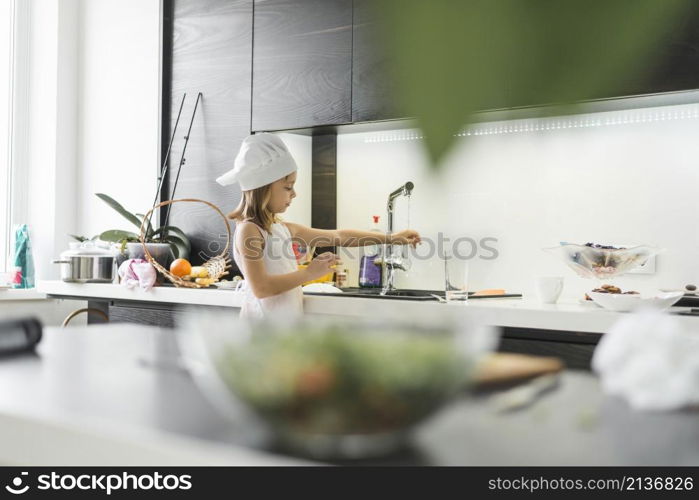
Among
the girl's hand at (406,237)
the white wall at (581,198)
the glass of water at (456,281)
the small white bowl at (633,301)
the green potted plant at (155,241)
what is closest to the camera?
the small white bowl at (633,301)

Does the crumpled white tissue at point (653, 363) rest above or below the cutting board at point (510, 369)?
above

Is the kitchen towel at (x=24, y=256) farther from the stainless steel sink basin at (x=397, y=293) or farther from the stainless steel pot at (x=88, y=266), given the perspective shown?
the stainless steel sink basin at (x=397, y=293)

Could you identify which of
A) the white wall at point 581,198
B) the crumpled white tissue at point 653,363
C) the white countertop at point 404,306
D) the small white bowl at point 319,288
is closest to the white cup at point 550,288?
the white countertop at point 404,306

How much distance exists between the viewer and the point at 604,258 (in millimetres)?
2410

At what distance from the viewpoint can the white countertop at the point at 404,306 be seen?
2.17 metres

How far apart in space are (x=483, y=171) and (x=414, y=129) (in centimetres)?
296

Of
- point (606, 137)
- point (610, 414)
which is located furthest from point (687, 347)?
point (606, 137)

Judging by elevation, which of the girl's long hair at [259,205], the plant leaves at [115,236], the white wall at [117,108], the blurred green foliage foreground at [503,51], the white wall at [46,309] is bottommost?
the white wall at [46,309]

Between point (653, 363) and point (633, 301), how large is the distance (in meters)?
1.60

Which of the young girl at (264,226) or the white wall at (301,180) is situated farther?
the white wall at (301,180)

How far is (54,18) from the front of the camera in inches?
168

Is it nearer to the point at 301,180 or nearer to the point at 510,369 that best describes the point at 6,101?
the point at 301,180

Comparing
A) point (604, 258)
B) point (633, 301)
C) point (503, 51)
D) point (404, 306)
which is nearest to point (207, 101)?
point (404, 306)

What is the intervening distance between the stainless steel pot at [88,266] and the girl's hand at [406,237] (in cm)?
143
